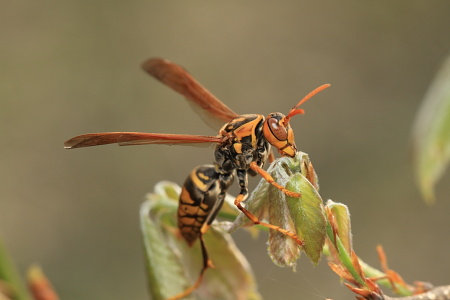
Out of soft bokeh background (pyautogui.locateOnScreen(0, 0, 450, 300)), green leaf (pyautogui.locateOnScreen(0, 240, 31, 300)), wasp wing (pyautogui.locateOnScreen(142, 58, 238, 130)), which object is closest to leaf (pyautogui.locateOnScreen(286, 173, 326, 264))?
green leaf (pyautogui.locateOnScreen(0, 240, 31, 300))

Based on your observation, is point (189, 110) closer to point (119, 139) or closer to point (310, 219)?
point (119, 139)

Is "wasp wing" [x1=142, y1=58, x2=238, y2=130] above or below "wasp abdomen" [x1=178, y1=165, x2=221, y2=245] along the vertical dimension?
above

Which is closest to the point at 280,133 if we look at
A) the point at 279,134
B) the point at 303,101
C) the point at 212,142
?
the point at 279,134

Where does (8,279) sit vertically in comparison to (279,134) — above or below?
below

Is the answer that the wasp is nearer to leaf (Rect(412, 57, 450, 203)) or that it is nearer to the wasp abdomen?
the wasp abdomen

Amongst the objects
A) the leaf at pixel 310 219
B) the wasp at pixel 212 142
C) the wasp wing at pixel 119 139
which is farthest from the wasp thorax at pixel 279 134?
the leaf at pixel 310 219

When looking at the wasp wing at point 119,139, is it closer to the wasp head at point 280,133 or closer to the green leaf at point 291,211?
the wasp head at point 280,133

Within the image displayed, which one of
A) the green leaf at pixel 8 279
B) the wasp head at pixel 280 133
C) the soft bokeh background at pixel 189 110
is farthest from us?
the soft bokeh background at pixel 189 110
